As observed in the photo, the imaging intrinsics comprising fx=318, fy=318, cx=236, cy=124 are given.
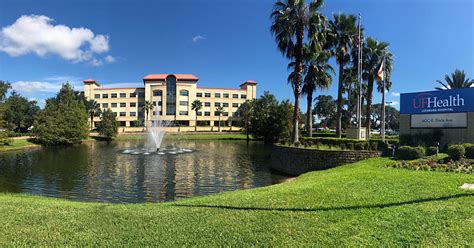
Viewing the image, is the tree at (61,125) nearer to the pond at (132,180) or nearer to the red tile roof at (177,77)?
the pond at (132,180)

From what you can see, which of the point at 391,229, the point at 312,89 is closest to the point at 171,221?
the point at 391,229

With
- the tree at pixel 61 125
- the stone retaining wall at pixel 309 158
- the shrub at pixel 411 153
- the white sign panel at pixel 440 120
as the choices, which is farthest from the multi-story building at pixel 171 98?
the shrub at pixel 411 153

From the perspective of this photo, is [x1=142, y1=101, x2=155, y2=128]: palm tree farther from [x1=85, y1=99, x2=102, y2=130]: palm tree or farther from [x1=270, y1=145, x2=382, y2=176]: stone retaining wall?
[x1=270, y1=145, x2=382, y2=176]: stone retaining wall

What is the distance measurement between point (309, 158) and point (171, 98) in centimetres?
8401

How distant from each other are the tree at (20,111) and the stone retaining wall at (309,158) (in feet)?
237

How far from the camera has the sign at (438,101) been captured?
18969 millimetres

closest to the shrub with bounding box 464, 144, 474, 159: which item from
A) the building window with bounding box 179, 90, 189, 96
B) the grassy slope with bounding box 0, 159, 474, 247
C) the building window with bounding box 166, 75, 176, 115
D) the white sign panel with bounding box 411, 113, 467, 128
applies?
the white sign panel with bounding box 411, 113, 467, 128

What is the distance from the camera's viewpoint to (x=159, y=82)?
10119 centimetres

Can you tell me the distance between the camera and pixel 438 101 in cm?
2027

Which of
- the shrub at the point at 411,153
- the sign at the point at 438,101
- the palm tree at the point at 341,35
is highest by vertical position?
the palm tree at the point at 341,35

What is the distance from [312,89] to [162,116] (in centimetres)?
7584

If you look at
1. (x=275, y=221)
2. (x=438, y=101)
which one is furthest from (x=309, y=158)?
(x=275, y=221)

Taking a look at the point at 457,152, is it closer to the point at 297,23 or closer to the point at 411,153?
the point at 411,153

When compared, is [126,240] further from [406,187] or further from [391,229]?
[406,187]
